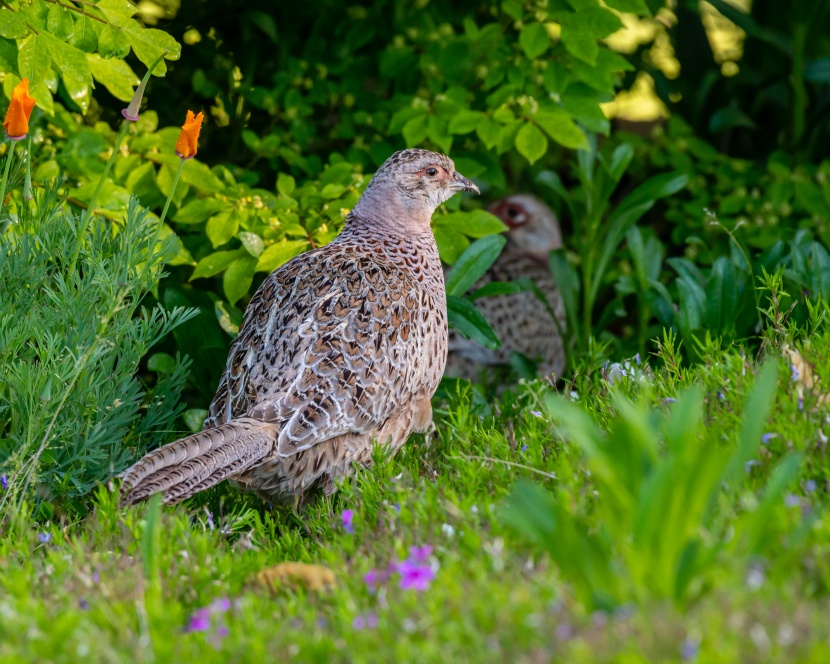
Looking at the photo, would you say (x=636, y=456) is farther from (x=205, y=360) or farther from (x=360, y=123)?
(x=360, y=123)

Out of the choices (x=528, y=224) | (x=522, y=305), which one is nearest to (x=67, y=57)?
(x=522, y=305)

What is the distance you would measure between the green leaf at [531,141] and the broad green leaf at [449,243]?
1.66 ft

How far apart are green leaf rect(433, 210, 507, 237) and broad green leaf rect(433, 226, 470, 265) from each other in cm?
3

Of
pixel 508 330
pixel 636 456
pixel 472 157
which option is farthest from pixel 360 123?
pixel 636 456

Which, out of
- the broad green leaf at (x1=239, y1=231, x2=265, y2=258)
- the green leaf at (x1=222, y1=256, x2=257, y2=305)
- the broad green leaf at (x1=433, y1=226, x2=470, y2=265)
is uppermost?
the broad green leaf at (x1=239, y1=231, x2=265, y2=258)

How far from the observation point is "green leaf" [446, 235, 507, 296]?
5148mm

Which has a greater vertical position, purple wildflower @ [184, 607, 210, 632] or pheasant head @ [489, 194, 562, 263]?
purple wildflower @ [184, 607, 210, 632]

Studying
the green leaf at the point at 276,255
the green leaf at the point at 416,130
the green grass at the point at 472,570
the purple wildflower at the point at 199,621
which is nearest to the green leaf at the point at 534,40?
the green leaf at the point at 416,130

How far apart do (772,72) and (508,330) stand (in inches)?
138

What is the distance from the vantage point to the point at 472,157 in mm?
5609

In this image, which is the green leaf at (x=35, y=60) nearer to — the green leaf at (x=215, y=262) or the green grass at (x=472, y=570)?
the green leaf at (x=215, y=262)

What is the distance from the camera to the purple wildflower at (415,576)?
2.41m

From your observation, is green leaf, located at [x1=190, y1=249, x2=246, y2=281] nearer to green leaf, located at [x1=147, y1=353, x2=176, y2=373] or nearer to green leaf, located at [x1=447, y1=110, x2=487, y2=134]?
green leaf, located at [x1=147, y1=353, x2=176, y2=373]

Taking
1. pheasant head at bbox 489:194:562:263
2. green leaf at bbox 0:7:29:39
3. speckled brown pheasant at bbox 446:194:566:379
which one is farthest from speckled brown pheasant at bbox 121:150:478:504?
pheasant head at bbox 489:194:562:263
